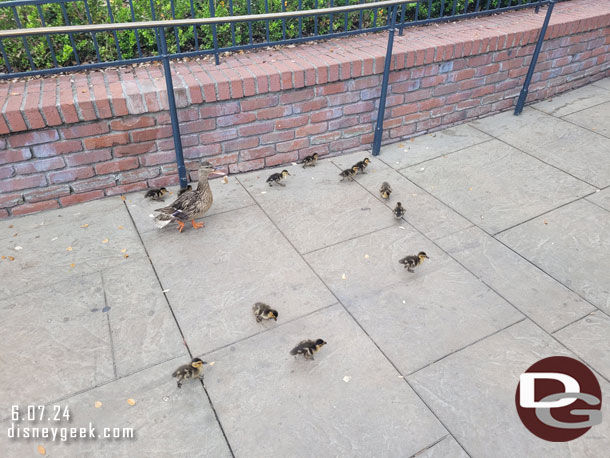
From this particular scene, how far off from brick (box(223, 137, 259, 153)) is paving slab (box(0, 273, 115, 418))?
2.00 metres

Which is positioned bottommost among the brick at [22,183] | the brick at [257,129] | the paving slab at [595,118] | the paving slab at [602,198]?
the paving slab at [602,198]

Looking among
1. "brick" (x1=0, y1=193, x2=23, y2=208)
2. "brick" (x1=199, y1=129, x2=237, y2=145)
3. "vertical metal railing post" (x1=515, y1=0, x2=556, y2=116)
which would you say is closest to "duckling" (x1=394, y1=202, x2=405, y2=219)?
"brick" (x1=199, y1=129, x2=237, y2=145)

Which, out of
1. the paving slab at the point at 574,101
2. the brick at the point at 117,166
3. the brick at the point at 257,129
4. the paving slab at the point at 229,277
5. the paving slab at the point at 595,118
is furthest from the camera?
the paving slab at the point at 574,101

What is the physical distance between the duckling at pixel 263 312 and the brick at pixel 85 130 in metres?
2.42

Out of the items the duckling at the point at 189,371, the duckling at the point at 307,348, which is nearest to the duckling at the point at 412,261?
the duckling at the point at 307,348

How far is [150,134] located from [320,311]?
2.59 meters

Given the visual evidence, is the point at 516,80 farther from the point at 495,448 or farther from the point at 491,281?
the point at 495,448

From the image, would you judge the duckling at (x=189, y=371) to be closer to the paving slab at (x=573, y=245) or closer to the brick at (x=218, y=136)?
the brick at (x=218, y=136)

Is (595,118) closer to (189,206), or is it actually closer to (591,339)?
(591,339)

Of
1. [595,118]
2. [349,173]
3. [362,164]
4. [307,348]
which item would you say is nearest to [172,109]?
[349,173]

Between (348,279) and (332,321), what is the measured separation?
517mm

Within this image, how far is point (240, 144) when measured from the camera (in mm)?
5188

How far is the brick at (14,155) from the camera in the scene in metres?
4.28

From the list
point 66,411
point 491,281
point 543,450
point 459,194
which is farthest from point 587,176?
point 66,411
